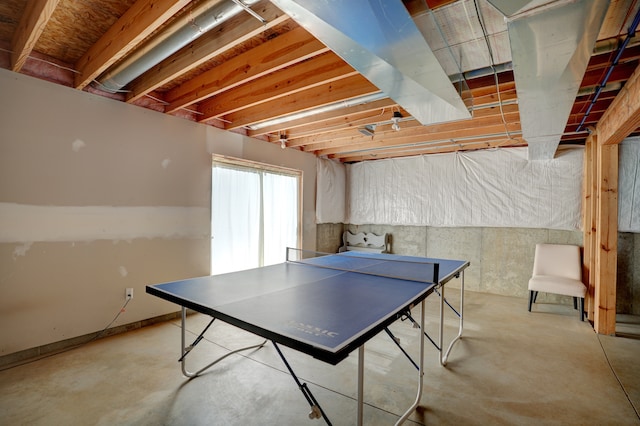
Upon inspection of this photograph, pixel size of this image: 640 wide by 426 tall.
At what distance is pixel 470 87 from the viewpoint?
2.51m

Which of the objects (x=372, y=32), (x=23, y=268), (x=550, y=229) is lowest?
(x=23, y=268)

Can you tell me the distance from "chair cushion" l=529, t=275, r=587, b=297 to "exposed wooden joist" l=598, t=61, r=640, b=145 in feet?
5.40

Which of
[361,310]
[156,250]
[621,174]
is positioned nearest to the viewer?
[361,310]

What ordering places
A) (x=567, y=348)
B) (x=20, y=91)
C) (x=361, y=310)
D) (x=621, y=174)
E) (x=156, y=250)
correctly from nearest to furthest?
(x=361, y=310) → (x=20, y=91) → (x=567, y=348) → (x=156, y=250) → (x=621, y=174)

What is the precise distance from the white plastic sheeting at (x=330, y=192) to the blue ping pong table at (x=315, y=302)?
2.81 metres

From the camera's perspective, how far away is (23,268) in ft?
7.92

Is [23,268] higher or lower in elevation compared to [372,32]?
lower

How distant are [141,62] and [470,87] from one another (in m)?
2.61

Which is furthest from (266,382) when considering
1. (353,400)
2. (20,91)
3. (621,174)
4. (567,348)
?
(621,174)

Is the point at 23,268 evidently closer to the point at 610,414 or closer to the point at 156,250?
the point at 156,250

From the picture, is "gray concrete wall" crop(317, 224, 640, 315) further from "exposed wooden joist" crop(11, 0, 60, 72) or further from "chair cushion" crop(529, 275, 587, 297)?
"exposed wooden joist" crop(11, 0, 60, 72)

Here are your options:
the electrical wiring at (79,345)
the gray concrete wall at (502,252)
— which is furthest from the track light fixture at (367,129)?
the electrical wiring at (79,345)

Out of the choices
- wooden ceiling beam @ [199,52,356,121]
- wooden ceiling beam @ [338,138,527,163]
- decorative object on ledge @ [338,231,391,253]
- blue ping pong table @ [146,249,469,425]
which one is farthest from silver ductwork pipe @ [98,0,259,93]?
decorative object on ledge @ [338,231,391,253]

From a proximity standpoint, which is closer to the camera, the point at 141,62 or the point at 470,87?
the point at 141,62
